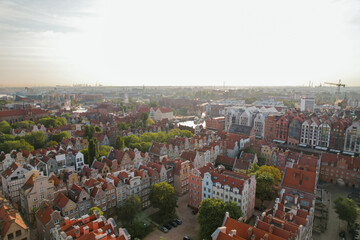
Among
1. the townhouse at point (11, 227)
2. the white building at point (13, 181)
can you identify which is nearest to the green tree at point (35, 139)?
the white building at point (13, 181)

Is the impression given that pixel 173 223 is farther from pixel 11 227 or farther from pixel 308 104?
pixel 308 104

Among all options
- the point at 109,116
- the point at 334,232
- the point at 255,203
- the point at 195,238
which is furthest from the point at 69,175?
the point at 109,116

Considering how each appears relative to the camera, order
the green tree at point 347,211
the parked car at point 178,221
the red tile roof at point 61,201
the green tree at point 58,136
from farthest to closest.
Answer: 1. the green tree at point 58,136
2. the parked car at point 178,221
3. the green tree at point 347,211
4. the red tile roof at point 61,201

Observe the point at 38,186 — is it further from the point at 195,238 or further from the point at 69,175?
the point at 195,238

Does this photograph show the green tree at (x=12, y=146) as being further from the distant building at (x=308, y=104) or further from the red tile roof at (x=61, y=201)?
the distant building at (x=308, y=104)

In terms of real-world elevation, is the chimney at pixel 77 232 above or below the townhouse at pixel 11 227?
above

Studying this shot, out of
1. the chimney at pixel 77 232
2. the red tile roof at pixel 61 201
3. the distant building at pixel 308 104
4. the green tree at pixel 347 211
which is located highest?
the distant building at pixel 308 104

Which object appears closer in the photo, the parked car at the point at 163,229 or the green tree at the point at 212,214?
the green tree at the point at 212,214

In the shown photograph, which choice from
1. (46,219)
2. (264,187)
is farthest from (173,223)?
(46,219)
